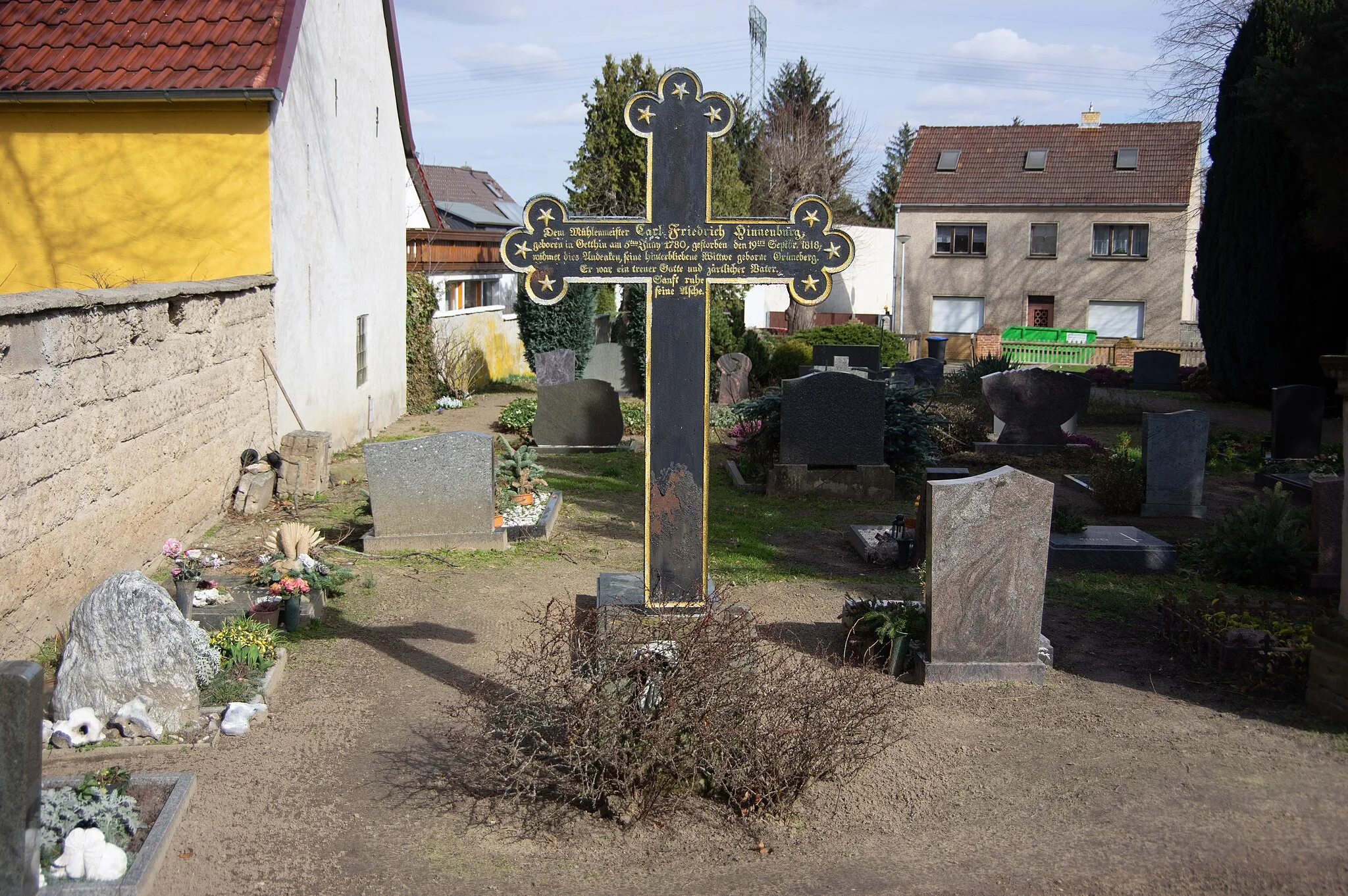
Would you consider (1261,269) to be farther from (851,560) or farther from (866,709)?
(866,709)

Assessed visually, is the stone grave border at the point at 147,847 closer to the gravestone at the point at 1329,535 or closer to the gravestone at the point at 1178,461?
the gravestone at the point at 1329,535

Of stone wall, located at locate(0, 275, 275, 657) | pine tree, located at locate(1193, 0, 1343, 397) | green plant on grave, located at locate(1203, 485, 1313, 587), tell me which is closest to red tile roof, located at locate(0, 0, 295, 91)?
stone wall, located at locate(0, 275, 275, 657)

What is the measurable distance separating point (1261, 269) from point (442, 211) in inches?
1065

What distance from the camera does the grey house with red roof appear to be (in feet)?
139

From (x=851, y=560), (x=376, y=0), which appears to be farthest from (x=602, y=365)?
(x=851, y=560)

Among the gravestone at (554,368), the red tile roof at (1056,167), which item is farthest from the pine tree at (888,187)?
the gravestone at (554,368)

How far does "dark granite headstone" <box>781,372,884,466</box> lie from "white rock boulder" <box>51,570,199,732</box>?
8177mm

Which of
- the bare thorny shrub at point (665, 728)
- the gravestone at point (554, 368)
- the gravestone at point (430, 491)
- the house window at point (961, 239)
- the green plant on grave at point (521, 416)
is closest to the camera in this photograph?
the bare thorny shrub at point (665, 728)

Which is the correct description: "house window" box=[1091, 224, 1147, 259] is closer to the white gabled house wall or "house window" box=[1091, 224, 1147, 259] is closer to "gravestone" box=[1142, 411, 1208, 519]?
the white gabled house wall

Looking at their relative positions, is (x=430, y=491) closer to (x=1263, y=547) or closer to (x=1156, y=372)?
(x=1263, y=547)

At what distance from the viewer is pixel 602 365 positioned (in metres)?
22.3

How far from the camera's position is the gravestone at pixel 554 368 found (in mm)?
18781

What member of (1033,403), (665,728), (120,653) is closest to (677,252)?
(665,728)

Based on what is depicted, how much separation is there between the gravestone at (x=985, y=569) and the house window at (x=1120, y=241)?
39573mm
